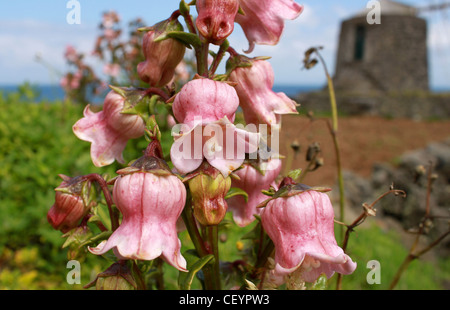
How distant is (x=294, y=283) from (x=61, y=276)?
2.35 metres

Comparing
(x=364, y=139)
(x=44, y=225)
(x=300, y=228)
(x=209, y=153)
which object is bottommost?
(x=44, y=225)

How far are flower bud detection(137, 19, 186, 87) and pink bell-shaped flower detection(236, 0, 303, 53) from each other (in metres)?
0.17

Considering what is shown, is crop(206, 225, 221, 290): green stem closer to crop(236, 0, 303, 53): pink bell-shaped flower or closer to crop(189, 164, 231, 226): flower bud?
crop(189, 164, 231, 226): flower bud

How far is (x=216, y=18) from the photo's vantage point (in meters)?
0.93

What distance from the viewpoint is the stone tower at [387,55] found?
1908cm

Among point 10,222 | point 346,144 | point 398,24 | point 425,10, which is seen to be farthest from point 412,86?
point 10,222

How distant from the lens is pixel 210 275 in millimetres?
1168

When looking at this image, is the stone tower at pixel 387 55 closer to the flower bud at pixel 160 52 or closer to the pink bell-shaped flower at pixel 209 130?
the flower bud at pixel 160 52

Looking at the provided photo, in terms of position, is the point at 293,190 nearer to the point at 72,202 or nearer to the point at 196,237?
the point at 196,237

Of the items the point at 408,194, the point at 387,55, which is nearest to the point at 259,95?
the point at 408,194

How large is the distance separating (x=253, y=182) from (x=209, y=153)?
10.4 inches

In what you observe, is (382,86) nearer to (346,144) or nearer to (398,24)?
(398,24)

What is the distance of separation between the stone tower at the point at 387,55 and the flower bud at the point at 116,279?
19.4 metres

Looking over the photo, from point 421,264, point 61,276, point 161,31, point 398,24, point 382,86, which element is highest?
point 398,24
